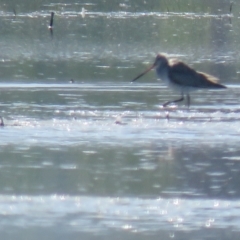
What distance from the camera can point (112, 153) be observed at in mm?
9453

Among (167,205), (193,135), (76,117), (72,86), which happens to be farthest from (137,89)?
(167,205)

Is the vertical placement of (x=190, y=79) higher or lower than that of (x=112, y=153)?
lower

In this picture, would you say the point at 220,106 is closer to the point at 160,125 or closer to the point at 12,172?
the point at 160,125

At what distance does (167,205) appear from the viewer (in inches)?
291

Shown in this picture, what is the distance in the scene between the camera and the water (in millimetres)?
6902

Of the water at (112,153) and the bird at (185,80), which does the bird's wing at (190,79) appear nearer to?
the bird at (185,80)

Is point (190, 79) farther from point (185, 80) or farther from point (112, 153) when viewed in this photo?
point (112, 153)

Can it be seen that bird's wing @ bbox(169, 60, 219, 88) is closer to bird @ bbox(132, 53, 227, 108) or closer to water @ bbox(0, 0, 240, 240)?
bird @ bbox(132, 53, 227, 108)

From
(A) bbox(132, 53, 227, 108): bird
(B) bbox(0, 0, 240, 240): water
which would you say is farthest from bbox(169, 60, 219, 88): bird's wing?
(B) bbox(0, 0, 240, 240): water

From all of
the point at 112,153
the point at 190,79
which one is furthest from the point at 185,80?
the point at 112,153

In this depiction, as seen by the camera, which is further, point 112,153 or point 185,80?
point 185,80

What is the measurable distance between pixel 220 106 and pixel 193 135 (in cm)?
253

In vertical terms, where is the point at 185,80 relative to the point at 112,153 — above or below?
below

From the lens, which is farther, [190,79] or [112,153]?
[190,79]
